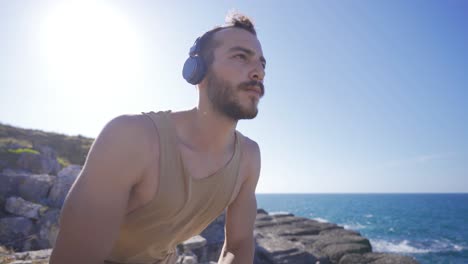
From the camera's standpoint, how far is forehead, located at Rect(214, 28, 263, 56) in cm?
228

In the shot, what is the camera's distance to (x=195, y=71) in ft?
7.46

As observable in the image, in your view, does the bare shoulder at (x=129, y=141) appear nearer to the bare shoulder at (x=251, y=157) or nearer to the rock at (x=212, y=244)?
the bare shoulder at (x=251, y=157)

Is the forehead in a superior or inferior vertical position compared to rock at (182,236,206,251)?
superior

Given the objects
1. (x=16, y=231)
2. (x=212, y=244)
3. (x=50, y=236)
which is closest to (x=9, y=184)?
(x=16, y=231)

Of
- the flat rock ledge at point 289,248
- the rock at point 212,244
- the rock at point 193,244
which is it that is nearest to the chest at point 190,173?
the flat rock ledge at point 289,248

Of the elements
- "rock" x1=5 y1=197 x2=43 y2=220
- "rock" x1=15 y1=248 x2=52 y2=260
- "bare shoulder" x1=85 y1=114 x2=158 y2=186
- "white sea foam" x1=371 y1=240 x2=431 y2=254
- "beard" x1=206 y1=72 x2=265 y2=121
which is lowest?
"white sea foam" x1=371 y1=240 x2=431 y2=254

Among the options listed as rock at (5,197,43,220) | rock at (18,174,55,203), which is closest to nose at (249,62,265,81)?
rock at (5,197,43,220)

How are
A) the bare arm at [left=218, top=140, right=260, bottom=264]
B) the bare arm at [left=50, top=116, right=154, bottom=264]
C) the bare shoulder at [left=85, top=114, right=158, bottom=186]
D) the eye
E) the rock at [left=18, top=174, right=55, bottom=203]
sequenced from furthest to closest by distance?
the rock at [left=18, top=174, right=55, bottom=203]
the bare arm at [left=218, top=140, right=260, bottom=264]
the eye
the bare shoulder at [left=85, top=114, right=158, bottom=186]
the bare arm at [left=50, top=116, right=154, bottom=264]

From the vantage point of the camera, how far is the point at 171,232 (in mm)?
1973

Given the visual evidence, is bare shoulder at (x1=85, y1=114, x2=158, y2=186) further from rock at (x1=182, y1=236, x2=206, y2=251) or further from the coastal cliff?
rock at (x1=182, y1=236, x2=206, y2=251)

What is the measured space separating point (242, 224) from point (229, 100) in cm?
111

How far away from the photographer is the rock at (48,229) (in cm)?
544

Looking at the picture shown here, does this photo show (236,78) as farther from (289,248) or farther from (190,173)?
(289,248)

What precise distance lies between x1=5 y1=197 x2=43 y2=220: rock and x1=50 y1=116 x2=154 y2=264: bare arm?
5431 mm
